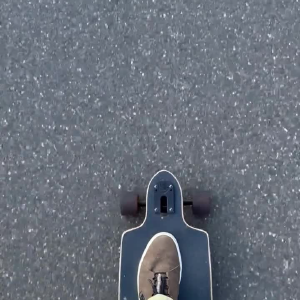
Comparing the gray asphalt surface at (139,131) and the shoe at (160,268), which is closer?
the shoe at (160,268)

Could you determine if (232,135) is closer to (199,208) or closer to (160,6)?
(199,208)

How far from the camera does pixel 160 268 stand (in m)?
1.43

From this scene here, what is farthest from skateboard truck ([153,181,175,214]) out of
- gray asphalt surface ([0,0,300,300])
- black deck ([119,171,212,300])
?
gray asphalt surface ([0,0,300,300])

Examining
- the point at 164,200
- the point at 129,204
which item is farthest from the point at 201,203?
the point at 129,204

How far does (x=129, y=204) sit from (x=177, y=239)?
0.59ft

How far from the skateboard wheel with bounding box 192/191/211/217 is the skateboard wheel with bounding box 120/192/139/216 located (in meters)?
0.18

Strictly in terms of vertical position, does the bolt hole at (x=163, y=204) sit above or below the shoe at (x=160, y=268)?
above

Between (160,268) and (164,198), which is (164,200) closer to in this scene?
(164,198)

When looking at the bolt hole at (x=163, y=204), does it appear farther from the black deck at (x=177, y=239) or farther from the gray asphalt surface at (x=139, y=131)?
the gray asphalt surface at (x=139, y=131)

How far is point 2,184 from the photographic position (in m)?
1.61

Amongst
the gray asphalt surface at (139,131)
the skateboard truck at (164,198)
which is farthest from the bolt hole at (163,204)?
the gray asphalt surface at (139,131)

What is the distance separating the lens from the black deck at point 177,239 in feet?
4.72

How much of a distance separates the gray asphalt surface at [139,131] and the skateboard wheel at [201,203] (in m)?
0.06

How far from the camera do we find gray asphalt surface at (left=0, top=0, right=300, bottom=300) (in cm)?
153
